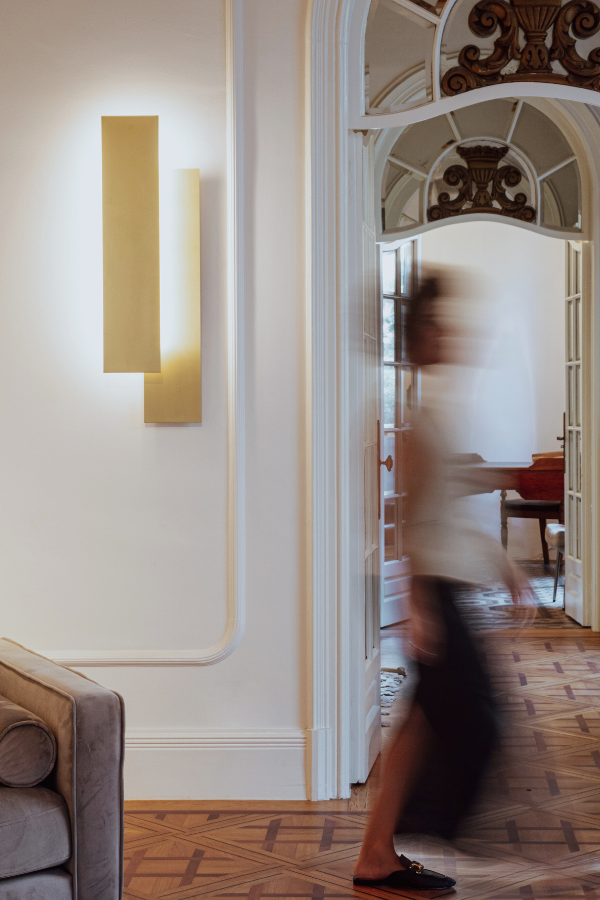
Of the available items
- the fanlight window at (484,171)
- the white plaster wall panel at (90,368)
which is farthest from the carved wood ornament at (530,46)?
the fanlight window at (484,171)

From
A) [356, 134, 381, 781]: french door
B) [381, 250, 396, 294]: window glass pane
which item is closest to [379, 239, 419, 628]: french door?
[381, 250, 396, 294]: window glass pane

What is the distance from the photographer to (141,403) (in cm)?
323

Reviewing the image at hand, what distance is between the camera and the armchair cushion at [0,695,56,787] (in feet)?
6.27

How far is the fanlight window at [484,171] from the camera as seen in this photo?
235 inches

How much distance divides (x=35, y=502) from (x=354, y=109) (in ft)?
6.32

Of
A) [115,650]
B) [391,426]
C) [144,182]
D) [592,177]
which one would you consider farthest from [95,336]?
[592,177]

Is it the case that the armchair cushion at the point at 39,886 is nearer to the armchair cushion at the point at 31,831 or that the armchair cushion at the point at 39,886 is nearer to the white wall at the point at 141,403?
the armchair cushion at the point at 31,831

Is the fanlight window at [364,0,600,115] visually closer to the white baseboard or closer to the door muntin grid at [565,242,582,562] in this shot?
the white baseboard

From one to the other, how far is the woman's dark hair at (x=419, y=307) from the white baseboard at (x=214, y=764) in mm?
1677

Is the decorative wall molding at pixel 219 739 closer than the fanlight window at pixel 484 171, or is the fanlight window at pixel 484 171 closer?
the decorative wall molding at pixel 219 739

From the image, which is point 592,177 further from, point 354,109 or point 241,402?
point 241,402

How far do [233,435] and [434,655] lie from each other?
49.1 inches

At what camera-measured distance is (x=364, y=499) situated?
3.36 m

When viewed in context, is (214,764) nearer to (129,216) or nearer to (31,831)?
(31,831)
